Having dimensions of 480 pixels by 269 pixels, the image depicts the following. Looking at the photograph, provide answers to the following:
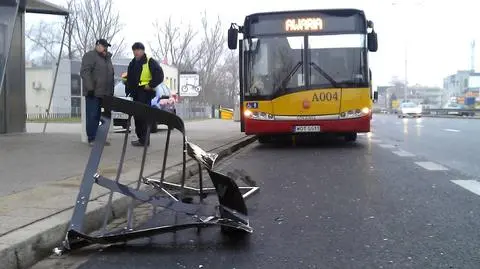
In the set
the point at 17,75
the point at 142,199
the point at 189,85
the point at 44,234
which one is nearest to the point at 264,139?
the point at 17,75

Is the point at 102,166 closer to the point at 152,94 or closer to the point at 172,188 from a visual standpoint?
the point at 172,188

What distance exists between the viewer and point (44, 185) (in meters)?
5.93

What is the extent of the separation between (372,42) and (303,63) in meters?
1.63

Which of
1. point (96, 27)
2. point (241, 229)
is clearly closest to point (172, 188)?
point (241, 229)

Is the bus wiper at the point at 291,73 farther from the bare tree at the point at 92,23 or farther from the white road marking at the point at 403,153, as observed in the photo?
the bare tree at the point at 92,23

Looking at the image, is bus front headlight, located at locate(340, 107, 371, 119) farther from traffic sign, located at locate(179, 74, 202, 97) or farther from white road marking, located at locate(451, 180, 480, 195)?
traffic sign, located at locate(179, 74, 202, 97)

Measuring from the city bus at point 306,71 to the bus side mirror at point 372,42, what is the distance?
0.02 m

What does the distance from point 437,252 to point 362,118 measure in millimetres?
8037

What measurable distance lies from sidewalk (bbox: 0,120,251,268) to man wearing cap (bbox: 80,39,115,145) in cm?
60

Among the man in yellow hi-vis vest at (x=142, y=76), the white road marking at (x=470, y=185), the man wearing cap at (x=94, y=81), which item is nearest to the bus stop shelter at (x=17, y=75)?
the man wearing cap at (x=94, y=81)

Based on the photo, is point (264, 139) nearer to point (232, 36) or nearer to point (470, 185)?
point (232, 36)

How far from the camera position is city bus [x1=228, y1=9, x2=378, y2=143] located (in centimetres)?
1191

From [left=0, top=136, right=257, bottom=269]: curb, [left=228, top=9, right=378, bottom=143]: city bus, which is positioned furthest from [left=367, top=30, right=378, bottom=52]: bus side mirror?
[left=0, top=136, right=257, bottom=269]: curb

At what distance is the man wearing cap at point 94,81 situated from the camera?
961 centimetres
